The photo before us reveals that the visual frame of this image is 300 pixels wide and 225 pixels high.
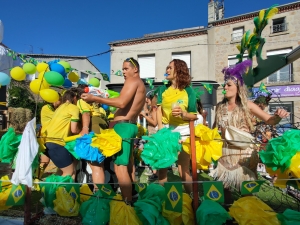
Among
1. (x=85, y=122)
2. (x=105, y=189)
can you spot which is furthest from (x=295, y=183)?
(x=85, y=122)

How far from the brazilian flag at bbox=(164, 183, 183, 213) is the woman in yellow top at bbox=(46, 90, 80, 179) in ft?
4.59

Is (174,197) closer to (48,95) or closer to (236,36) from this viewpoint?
(48,95)

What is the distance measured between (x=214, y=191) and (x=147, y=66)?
1237 cm

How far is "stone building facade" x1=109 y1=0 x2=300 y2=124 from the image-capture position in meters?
12.4

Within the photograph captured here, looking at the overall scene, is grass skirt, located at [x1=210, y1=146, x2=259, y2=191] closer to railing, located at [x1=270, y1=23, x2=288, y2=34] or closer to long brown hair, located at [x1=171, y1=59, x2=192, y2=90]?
long brown hair, located at [x1=171, y1=59, x2=192, y2=90]

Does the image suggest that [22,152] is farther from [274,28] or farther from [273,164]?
[274,28]

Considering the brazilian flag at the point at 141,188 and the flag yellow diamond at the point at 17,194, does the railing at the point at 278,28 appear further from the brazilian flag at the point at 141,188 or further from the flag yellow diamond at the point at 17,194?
the flag yellow diamond at the point at 17,194

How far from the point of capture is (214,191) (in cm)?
182

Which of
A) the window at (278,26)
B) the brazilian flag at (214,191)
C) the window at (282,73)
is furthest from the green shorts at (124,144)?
the window at (278,26)

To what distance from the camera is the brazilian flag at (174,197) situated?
180 cm

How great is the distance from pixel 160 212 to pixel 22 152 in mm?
1227

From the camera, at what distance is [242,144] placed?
2.13 meters

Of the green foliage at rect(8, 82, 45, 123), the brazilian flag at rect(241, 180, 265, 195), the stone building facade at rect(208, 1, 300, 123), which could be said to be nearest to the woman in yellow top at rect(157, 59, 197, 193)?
the brazilian flag at rect(241, 180, 265, 195)

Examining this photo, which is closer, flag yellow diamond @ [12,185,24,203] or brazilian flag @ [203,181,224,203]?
brazilian flag @ [203,181,224,203]
